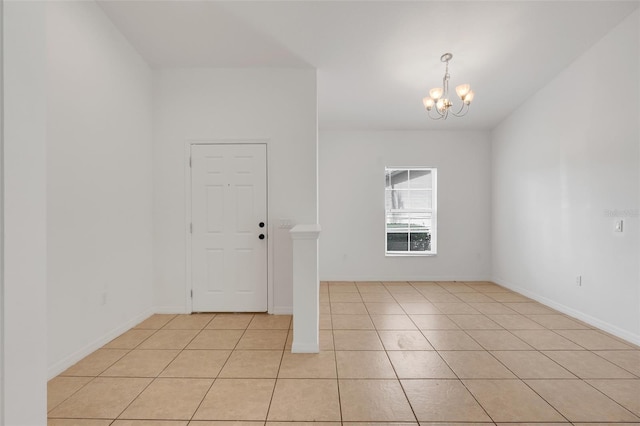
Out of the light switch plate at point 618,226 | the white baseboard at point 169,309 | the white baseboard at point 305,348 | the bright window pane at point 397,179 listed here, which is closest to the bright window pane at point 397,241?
the bright window pane at point 397,179

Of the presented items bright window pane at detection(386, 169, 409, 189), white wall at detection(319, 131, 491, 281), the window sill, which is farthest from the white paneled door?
bright window pane at detection(386, 169, 409, 189)

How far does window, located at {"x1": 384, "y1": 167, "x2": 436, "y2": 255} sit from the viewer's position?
583 centimetres

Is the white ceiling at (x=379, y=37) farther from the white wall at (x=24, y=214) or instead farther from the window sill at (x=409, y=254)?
the window sill at (x=409, y=254)

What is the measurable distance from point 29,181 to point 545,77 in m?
5.15

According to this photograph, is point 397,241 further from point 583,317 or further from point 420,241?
point 583,317

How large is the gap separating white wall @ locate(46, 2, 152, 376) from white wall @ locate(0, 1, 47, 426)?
2.00 m

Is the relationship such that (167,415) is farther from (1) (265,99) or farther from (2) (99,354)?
(1) (265,99)

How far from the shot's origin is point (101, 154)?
9.68 feet

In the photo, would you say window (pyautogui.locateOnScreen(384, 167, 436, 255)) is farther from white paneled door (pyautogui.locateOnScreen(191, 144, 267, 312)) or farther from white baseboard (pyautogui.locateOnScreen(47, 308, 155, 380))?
white baseboard (pyautogui.locateOnScreen(47, 308, 155, 380))

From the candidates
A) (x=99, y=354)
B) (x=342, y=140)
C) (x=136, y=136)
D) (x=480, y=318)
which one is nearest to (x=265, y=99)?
(x=136, y=136)

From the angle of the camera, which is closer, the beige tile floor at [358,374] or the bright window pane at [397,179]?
the beige tile floor at [358,374]

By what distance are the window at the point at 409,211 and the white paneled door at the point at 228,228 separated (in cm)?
285

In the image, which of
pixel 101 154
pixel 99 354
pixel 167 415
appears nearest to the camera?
pixel 167 415

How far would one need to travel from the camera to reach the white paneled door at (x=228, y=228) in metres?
3.80
